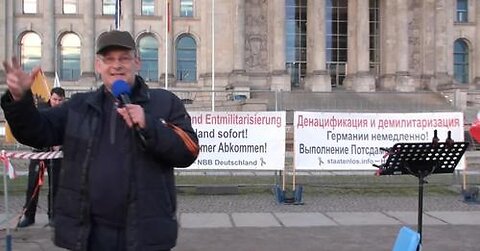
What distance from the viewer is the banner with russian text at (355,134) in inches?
529

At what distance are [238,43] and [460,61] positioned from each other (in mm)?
20786

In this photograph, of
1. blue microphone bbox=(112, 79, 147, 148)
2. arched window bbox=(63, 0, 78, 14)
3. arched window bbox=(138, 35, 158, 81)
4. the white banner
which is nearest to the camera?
blue microphone bbox=(112, 79, 147, 148)

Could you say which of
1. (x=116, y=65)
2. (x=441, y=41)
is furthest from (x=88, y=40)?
(x=116, y=65)

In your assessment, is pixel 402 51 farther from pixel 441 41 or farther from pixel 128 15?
pixel 128 15

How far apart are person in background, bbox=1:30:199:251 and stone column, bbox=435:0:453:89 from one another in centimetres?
5121

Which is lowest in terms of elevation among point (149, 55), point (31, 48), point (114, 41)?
point (114, 41)

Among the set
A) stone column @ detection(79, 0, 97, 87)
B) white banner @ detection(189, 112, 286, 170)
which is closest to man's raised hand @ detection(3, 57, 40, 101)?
white banner @ detection(189, 112, 286, 170)

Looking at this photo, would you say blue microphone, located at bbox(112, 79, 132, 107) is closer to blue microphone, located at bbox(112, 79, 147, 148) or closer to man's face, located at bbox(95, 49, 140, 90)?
blue microphone, located at bbox(112, 79, 147, 148)

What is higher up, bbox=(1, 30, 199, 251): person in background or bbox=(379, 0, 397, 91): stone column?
bbox=(379, 0, 397, 91): stone column

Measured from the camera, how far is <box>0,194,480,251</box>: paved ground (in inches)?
328

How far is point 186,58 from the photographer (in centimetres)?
5172

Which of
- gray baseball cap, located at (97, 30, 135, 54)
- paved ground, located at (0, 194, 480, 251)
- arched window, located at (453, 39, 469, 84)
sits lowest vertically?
paved ground, located at (0, 194, 480, 251)

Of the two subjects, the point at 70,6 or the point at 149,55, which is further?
the point at 149,55

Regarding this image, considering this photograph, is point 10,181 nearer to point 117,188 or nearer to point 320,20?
point 117,188
